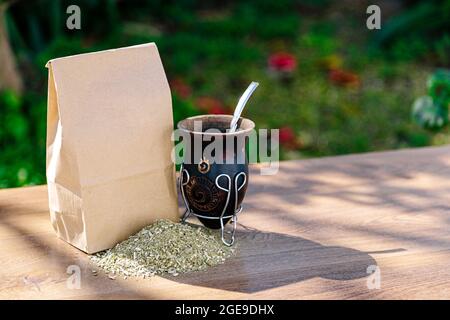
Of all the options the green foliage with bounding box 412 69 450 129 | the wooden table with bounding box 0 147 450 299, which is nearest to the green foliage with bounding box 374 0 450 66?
the green foliage with bounding box 412 69 450 129

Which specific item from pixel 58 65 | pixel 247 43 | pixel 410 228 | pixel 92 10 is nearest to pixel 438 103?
pixel 410 228

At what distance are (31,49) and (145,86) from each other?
8.93 feet

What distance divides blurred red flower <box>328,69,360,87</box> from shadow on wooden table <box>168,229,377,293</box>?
8.25 feet

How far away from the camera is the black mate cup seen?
118cm

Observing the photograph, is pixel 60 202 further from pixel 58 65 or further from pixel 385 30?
pixel 385 30

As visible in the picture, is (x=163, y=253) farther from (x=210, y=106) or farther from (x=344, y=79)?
(x=344, y=79)

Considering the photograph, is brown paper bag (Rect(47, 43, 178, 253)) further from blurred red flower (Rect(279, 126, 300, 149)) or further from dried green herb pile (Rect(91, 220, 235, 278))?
blurred red flower (Rect(279, 126, 300, 149))

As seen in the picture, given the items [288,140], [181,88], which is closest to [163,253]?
[288,140]

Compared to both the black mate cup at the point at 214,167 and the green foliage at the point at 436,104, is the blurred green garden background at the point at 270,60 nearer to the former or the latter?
the green foliage at the point at 436,104

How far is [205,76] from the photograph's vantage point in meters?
3.77

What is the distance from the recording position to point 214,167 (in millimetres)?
1178

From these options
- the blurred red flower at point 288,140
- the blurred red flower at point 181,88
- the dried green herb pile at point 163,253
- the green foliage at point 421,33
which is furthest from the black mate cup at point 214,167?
the green foliage at point 421,33

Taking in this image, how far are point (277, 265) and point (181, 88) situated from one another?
2.41 metres
